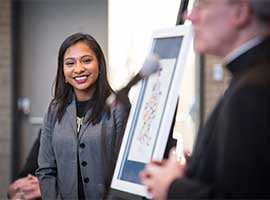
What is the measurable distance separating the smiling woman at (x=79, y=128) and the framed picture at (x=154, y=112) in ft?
2.42

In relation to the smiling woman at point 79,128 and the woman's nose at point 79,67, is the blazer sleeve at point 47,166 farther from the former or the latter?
the woman's nose at point 79,67

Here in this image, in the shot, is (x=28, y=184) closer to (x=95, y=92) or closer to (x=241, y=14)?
(x=95, y=92)

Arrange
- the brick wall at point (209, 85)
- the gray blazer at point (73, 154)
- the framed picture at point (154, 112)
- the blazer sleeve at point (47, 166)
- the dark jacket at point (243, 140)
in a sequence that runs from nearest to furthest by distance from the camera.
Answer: the dark jacket at point (243, 140), the framed picture at point (154, 112), the gray blazer at point (73, 154), the blazer sleeve at point (47, 166), the brick wall at point (209, 85)

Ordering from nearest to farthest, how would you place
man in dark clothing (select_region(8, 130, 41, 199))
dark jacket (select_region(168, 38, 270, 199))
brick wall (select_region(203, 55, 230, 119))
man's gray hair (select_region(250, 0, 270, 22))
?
dark jacket (select_region(168, 38, 270, 199)) → man's gray hair (select_region(250, 0, 270, 22)) → man in dark clothing (select_region(8, 130, 41, 199)) → brick wall (select_region(203, 55, 230, 119))

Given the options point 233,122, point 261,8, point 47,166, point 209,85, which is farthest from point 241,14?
point 209,85

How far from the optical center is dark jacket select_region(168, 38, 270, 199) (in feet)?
4.25

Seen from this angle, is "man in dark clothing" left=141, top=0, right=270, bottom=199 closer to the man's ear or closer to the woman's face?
the man's ear

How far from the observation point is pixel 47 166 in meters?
2.81

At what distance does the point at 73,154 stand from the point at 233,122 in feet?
4.97

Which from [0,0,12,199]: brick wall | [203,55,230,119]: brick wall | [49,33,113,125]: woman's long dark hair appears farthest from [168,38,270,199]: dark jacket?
[0,0,12,199]: brick wall

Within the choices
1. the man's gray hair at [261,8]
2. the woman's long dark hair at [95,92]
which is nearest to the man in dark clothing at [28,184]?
the woman's long dark hair at [95,92]

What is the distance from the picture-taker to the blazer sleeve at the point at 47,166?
2.80 meters

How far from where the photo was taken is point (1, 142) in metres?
5.33

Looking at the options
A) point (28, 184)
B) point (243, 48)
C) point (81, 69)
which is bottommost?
point (28, 184)
